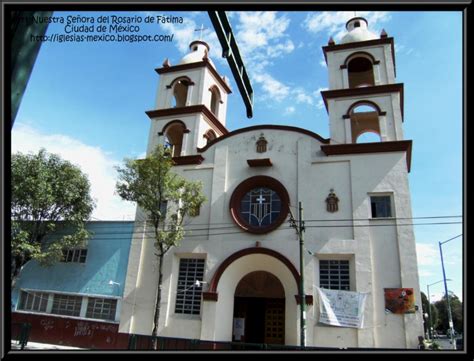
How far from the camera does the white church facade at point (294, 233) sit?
53.2 ft

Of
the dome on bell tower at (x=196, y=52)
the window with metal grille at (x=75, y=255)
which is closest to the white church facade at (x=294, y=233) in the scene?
the window with metal grille at (x=75, y=255)

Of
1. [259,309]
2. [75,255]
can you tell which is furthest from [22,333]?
[259,309]

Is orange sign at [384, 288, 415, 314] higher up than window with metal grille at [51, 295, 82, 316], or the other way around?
orange sign at [384, 288, 415, 314]

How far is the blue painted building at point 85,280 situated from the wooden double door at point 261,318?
647cm

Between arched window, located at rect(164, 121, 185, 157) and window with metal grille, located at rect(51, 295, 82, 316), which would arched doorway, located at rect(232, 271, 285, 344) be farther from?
arched window, located at rect(164, 121, 185, 157)

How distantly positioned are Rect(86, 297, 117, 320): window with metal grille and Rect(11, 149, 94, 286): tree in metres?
3.17

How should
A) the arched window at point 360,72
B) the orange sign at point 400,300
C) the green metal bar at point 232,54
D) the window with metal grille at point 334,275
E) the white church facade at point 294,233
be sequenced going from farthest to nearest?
the arched window at point 360,72
the window with metal grille at point 334,275
the white church facade at point 294,233
the orange sign at point 400,300
the green metal bar at point 232,54

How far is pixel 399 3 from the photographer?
3.24 meters

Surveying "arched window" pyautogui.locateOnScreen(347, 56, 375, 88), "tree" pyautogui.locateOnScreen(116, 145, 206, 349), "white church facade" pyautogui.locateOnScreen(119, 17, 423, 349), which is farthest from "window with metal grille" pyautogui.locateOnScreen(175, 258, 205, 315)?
"arched window" pyautogui.locateOnScreen(347, 56, 375, 88)

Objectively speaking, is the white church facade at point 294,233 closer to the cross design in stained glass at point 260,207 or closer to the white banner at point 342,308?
the cross design in stained glass at point 260,207

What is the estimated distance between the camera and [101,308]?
65.3ft

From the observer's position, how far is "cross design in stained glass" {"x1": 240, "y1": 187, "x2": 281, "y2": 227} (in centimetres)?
1896
